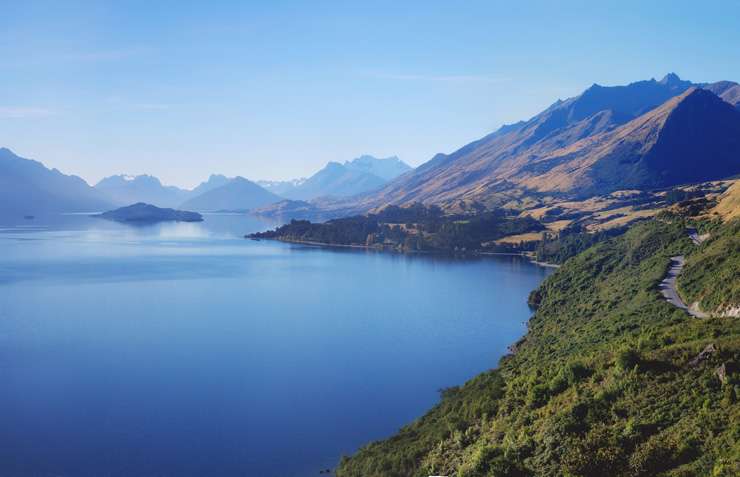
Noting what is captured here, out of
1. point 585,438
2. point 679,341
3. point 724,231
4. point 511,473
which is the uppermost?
point 724,231

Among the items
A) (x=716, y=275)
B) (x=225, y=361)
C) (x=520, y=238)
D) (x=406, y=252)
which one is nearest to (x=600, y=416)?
(x=716, y=275)

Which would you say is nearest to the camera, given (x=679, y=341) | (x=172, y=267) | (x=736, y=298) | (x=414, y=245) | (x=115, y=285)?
(x=679, y=341)

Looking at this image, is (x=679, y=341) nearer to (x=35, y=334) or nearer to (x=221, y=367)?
(x=221, y=367)

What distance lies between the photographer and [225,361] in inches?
1983

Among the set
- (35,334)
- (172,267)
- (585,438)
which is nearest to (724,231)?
(585,438)

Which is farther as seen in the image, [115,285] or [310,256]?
[310,256]

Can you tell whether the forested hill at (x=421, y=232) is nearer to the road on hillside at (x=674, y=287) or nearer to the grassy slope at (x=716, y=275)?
the road on hillside at (x=674, y=287)

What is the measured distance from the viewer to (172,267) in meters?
114

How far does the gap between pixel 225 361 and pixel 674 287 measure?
124 ft

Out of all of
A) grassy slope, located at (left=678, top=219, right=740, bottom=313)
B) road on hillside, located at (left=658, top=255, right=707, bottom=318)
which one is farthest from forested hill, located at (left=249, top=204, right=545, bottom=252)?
grassy slope, located at (left=678, top=219, right=740, bottom=313)

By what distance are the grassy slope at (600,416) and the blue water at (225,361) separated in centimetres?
761

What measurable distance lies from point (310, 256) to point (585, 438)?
12853 cm

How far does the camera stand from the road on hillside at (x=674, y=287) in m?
34.6

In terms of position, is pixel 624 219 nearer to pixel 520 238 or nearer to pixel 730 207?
pixel 520 238
